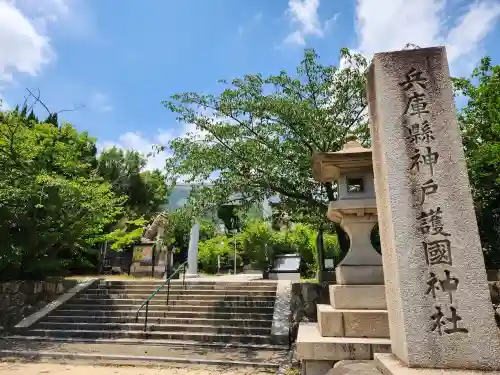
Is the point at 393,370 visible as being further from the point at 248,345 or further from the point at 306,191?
the point at 306,191

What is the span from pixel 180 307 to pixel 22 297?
204 inches

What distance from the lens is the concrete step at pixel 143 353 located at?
261 inches

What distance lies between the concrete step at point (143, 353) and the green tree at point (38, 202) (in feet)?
10.9

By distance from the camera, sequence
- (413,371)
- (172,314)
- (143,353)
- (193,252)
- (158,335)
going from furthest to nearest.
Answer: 1. (193,252)
2. (172,314)
3. (158,335)
4. (143,353)
5. (413,371)

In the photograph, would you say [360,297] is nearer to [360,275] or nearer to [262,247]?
[360,275]

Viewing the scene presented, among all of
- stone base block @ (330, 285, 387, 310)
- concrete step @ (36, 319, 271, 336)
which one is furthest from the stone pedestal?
concrete step @ (36, 319, 271, 336)

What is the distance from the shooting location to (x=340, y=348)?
14.1 feet

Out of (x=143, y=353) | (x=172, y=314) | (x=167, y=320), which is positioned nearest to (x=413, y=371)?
(x=143, y=353)

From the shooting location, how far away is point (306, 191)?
9992 mm

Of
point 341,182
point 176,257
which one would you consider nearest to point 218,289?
point 341,182

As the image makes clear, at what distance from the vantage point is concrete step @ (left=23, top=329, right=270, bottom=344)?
830cm

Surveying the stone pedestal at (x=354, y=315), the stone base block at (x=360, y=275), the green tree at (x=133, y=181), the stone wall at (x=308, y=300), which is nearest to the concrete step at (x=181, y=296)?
the stone wall at (x=308, y=300)

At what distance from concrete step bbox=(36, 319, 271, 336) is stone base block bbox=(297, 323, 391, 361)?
442cm

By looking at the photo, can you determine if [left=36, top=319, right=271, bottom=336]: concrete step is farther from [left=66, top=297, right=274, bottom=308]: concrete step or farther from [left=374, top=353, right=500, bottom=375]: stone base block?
[left=374, top=353, right=500, bottom=375]: stone base block
